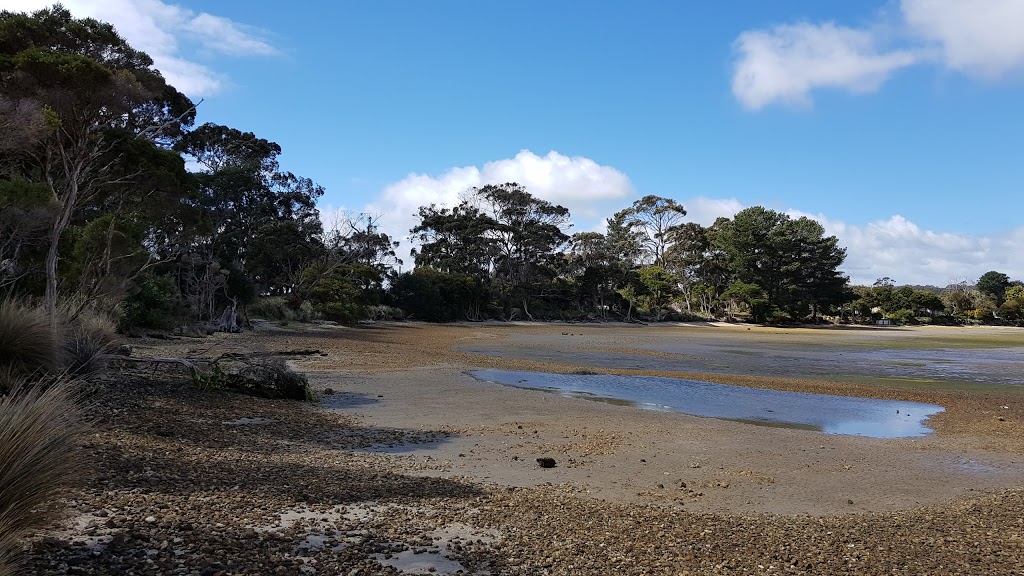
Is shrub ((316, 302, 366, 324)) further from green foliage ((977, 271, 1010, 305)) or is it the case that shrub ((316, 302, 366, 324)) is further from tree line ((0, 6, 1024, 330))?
green foliage ((977, 271, 1010, 305))

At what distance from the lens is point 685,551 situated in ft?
15.4

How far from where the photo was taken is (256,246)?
4588 centimetres

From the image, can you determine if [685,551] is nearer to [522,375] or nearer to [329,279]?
[522,375]

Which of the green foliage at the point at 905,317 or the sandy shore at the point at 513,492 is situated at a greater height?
the green foliage at the point at 905,317

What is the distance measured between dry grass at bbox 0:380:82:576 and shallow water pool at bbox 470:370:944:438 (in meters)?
11.4

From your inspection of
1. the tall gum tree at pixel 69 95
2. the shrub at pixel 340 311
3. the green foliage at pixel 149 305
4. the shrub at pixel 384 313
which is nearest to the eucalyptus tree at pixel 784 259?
the shrub at pixel 384 313

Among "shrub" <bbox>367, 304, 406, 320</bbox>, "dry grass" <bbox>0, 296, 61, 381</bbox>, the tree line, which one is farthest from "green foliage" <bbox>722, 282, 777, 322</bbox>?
"dry grass" <bbox>0, 296, 61, 381</bbox>

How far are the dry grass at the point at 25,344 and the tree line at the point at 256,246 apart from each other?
145 cm

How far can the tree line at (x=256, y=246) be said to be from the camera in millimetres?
13070

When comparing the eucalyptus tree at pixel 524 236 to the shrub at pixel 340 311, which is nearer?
the shrub at pixel 340 311

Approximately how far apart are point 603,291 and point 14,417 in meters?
71.0

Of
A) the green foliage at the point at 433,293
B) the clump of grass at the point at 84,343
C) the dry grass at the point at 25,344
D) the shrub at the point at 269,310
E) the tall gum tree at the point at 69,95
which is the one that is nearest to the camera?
the dry grass at the point at 25,344

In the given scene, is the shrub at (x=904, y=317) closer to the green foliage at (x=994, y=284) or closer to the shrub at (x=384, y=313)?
the green foliage at (x=994, y=284)

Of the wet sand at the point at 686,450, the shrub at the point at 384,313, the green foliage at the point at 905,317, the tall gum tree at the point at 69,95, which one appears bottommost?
the wet sand at the point at 686,450
